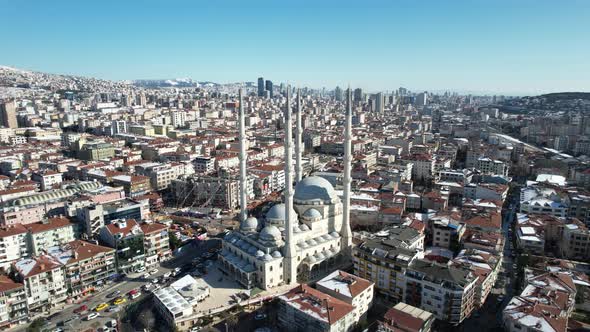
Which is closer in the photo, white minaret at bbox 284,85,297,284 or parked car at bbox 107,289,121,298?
parked car at bbox 107,289,121,298

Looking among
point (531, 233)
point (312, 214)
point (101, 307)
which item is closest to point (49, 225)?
point (101, 307)

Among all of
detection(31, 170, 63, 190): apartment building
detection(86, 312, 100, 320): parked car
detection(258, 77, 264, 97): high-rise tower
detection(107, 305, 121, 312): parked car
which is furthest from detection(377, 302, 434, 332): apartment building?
detection(258, 77, 264, 97): high-rise tower

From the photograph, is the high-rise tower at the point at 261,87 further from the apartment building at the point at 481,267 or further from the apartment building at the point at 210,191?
the apartment building at the point at 481,267

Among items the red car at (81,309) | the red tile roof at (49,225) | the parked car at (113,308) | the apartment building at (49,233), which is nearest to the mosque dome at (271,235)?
the parked car at (113,308)

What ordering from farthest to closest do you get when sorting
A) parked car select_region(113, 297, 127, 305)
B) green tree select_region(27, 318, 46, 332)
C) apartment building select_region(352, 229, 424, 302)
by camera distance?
1. parked car select_region(113, 297, 127, 305)
2. apartment building select_region(352, 229, 424, 302)
3. green tree select_region(27, 318, 46, 332)

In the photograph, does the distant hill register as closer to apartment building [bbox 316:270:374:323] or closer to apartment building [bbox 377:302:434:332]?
apartment building [bbox 316:270:374:323]

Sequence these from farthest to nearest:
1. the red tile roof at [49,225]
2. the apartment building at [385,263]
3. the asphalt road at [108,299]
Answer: the red tile roof at [49,225] → the apartment building at [385,263] → the asphalt road at [108,299]

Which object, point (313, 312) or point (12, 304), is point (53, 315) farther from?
point (313, 312)

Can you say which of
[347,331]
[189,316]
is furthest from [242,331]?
[347,331]

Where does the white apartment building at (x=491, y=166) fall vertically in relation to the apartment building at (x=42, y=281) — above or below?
above
